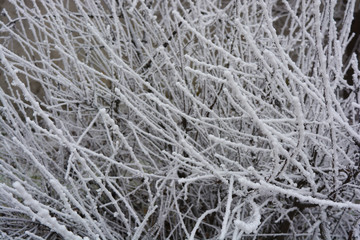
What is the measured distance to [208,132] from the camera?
7.02 ft

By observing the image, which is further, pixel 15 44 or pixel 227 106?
pixel 15 44

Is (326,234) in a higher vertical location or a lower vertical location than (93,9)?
lower

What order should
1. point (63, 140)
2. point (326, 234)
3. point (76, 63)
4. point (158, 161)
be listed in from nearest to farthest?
point (63, 140), point (326, 234), point (76, 63), point (158, 161)

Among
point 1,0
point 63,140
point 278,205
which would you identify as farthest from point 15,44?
point 278,205

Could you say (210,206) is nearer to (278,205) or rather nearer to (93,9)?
(278,205)

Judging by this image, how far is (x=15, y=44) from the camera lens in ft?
14.5

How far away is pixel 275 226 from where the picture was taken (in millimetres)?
2205

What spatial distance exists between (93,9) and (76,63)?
17.4 inches

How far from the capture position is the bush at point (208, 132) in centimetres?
119

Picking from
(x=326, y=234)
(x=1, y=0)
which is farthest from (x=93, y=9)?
(x=1, y=0)

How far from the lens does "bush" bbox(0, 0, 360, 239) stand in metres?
1.19

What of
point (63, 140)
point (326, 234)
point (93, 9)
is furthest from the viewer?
point (93, 9)

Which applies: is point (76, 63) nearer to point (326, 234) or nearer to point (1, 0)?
point (326, 234)

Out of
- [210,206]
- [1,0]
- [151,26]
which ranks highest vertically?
[1,0]
